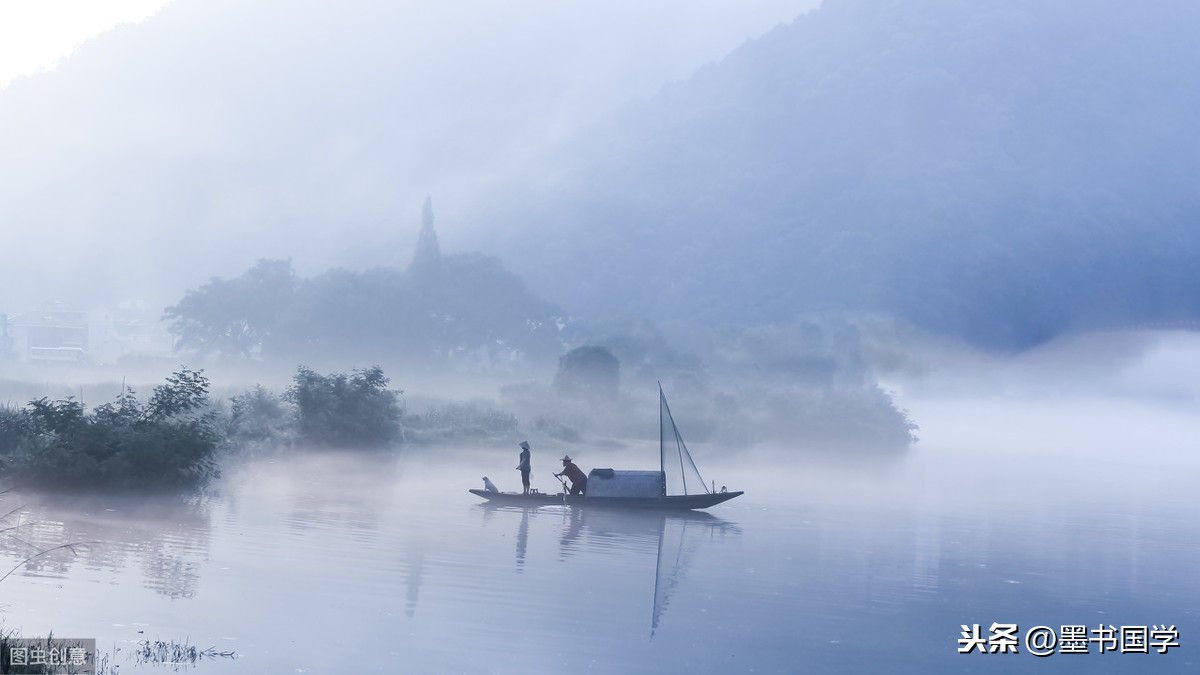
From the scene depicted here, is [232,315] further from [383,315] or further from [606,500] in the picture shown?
[606,500]

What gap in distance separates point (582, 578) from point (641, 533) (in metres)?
7.81

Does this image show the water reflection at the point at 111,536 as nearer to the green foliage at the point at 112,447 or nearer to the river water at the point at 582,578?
the river water at the point at 582,578

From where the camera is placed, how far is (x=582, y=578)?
2180cm

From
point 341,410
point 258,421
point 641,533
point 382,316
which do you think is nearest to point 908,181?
point 382,316

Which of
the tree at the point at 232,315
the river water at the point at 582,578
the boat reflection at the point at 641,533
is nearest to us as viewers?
the river water at the point at 582,578

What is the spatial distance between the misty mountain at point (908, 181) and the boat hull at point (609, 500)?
78.9 metres

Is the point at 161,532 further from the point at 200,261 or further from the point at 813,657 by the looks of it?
the point at 200,261

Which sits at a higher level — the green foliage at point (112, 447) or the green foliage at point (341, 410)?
the green foliage at point (341, 410)

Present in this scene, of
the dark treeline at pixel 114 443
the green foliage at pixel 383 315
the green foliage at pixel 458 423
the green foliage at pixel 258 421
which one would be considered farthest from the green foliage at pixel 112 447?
the green foliage at pixel 383 315

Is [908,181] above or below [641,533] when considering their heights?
above

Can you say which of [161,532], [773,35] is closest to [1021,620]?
[161,532]

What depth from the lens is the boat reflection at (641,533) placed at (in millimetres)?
23422

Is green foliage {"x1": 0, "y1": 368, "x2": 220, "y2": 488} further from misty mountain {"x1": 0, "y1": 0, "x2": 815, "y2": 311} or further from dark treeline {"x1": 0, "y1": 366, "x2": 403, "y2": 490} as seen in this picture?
misty mountain {"x1": 0, "y1": 0, "x2": 815, "y2": 311}

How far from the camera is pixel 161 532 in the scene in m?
24.4
